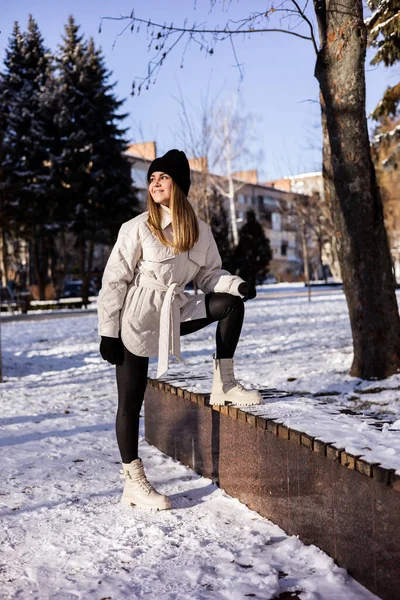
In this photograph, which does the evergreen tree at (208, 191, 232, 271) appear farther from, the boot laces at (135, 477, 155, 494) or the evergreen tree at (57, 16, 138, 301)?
the boot laces at (135, 477, 155, 494)

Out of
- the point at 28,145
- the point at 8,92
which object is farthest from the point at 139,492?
the point at 8,92

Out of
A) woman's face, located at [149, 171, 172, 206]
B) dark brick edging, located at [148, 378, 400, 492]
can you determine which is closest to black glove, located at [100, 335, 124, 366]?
dark brick edging, located at [148, 378, 400, 492]

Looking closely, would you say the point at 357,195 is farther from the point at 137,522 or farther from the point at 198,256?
the point at 137,522

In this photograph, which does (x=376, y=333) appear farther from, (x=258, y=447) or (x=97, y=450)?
(x=258, y=447)

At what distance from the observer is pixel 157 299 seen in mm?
3674

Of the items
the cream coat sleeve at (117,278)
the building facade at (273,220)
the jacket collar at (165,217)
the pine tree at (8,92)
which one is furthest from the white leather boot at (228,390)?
the building facade at (273,220)

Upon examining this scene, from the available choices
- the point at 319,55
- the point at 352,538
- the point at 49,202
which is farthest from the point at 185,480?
the point at 49,202

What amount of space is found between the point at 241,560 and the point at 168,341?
115cm

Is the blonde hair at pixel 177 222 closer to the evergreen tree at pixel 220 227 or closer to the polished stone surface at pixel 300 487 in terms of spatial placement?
the polished stone surface at pixel 300 487

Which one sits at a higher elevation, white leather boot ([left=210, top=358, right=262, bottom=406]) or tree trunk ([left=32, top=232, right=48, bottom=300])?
tree trunk ([left=32, top=232, right=48, bottom=300])

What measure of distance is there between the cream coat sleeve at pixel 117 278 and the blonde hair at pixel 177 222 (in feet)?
0.38

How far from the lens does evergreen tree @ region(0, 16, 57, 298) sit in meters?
36.2

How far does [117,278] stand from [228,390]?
92 cm

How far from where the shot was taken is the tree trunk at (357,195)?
23.1ft
